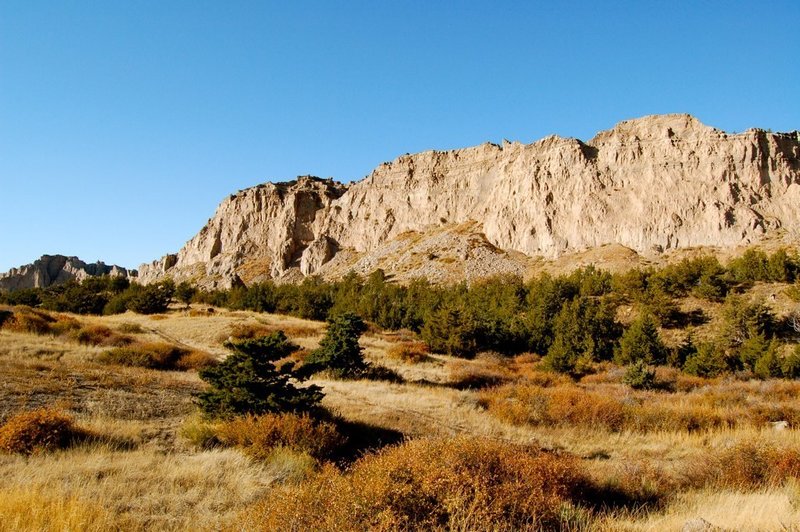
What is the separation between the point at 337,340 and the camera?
19.7 m

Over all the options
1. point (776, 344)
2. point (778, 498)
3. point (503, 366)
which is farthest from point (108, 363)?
point (776, 344)

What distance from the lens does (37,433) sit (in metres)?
6.88

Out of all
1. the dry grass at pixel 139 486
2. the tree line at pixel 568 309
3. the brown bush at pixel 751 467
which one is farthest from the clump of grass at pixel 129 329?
the brown bush at pixel 751 467

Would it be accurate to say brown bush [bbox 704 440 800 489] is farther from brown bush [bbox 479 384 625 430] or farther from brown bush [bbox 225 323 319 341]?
brown bush [bbox 225 323 319 341]

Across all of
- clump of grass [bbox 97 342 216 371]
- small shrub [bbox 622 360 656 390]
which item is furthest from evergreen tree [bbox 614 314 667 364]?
clump of grass [bbox 97 342 216 371]

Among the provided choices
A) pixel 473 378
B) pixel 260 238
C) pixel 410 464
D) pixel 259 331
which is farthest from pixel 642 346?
pixel 260 238

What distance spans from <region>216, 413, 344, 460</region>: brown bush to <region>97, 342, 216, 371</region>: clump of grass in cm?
1012

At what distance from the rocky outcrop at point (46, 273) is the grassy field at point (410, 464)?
131643mm

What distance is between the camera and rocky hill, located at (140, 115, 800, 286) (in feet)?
200

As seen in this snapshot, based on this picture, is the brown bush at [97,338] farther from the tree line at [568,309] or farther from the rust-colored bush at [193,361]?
the tree line at [568,309]

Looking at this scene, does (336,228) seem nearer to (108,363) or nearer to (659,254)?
(659,254)

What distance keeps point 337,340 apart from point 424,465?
48.9 ft

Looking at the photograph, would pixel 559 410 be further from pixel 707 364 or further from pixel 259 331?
pixel 259 331

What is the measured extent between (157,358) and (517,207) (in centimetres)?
6797
